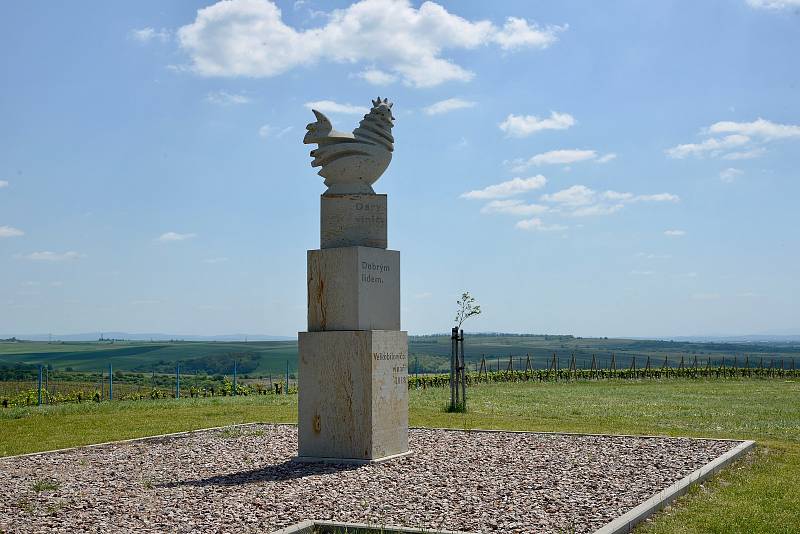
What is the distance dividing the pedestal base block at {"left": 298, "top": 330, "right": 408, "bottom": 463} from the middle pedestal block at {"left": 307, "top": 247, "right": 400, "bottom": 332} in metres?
0.18

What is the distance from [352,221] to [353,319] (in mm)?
1322

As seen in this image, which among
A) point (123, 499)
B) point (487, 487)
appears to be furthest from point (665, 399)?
point (123, 499)

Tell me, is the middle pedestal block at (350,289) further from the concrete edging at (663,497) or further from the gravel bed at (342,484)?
the concrete edging at (663,497)

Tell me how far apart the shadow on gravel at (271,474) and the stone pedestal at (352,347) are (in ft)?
1.11

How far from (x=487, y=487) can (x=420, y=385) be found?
31.7 meters

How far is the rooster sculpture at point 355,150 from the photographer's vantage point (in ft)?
38.6

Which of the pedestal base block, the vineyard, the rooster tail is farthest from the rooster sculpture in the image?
the vineyard

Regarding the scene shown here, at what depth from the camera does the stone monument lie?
11.0 m

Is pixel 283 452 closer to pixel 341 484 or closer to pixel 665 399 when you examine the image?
pixel 341 484

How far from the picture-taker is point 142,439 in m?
13.5

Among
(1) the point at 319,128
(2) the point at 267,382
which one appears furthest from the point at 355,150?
(2) the point at 267,382

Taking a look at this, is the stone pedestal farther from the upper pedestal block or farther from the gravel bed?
the gravel bed

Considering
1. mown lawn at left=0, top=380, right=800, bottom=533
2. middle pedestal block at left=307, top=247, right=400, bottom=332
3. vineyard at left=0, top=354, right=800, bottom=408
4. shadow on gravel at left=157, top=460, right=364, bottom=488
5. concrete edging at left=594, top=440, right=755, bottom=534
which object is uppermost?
middle pedestal block at left=307, top=247, right=400, bottom=332

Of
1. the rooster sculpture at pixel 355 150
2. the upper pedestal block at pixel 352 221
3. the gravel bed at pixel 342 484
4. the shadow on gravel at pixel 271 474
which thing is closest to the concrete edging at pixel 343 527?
the gravel bed at pixel 342 484
